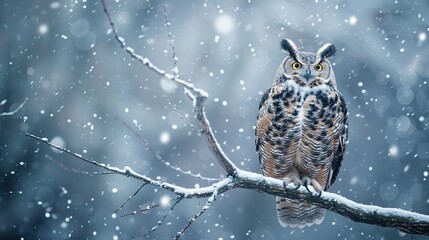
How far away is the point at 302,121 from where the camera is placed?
3438mm

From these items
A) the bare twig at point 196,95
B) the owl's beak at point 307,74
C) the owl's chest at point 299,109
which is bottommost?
the bare twig at point 196,95

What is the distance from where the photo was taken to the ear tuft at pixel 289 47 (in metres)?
3.81

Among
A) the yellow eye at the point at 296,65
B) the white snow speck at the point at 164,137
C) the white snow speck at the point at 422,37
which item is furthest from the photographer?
the white snow speck at the point at 164,137

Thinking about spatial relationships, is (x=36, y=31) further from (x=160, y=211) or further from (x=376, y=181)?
(x=376, y=181)

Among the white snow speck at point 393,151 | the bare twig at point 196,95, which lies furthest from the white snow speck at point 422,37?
the bare twig at point 196,95

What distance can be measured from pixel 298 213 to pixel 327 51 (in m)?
1.51

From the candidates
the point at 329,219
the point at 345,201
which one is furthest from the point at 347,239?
the point at 345,201

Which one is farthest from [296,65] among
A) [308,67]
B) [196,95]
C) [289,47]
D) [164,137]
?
[164,137]

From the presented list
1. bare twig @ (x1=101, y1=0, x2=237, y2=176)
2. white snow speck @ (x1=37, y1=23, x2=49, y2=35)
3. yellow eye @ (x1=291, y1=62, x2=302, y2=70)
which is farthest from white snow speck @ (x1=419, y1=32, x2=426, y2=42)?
bare twig @ (x1=101, y1=0, x2=237, y2=176)

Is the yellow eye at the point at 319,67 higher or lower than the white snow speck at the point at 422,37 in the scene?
lower

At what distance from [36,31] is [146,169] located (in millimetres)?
4672

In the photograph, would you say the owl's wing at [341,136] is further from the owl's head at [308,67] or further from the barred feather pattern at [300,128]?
the owl's head at [308,67]

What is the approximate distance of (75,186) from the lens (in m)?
10.2

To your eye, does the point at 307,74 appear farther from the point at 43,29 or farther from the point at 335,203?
the point at 43,29
